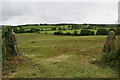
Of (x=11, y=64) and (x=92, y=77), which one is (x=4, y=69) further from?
(x=92, y=77)

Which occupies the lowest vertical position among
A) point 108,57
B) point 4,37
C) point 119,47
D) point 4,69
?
point 4,69

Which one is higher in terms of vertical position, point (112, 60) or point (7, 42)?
point (7, 42)

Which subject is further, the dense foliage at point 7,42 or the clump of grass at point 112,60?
the dense foliage at point 7,42

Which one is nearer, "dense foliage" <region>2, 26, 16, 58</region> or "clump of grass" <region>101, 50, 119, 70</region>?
"clump of grass" <region>101, 50, 119, 70</region>

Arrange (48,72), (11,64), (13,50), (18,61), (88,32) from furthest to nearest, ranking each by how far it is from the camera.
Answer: (88,32)
(13,50)
(18,61)
(11,64)
(48,72)

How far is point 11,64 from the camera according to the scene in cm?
913

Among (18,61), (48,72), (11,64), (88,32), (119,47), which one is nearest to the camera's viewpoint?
(48,72)

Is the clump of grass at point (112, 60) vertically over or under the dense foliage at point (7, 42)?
under

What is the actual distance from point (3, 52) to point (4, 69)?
200cm

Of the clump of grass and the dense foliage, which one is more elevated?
the dense foliage

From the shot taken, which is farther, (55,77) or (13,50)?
(13,50)

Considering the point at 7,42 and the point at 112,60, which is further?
the point at 7,42

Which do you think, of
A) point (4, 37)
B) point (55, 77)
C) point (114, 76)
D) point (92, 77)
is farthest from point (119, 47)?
point (4, 37)

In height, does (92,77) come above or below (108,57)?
below
